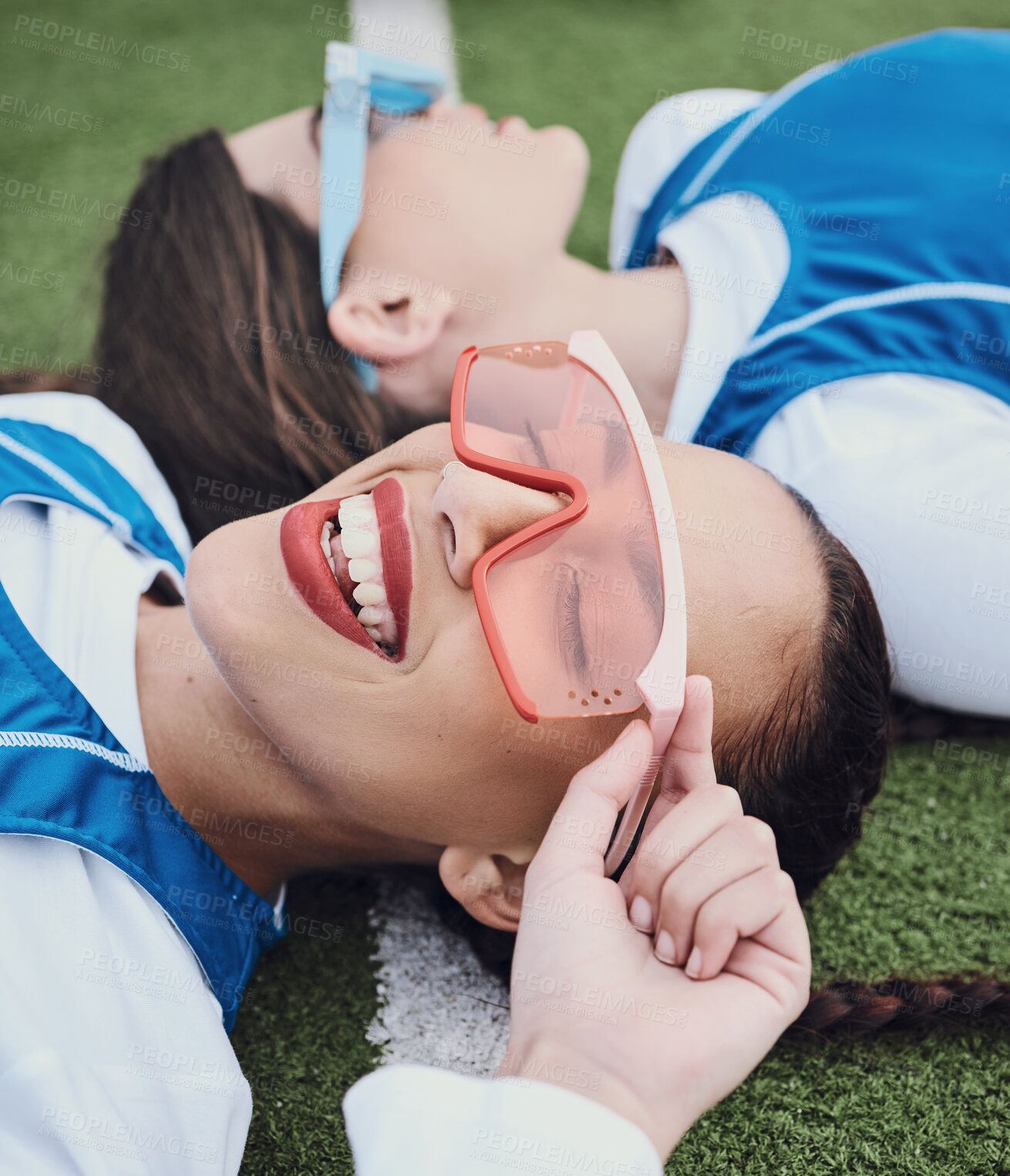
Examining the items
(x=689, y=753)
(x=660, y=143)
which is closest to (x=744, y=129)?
(x=660, y=143)

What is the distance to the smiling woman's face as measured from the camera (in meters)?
1.31

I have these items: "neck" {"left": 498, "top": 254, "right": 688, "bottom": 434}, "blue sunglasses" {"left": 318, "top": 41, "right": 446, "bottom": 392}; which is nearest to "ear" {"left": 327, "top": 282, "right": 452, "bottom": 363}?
"blue sunglasses" {"left": 318, "top": 41, "right": 446, "bottom": 392}

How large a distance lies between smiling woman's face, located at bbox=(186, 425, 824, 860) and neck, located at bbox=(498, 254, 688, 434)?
90cm

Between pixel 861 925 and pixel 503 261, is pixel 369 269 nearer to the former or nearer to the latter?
pixel 503 261

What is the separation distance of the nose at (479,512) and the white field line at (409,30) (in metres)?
2.51

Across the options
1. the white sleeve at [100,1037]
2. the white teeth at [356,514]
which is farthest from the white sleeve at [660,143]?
the white sleeve at [100,1037]

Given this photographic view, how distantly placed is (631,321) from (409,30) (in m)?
1.98

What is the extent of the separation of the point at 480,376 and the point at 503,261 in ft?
2.38

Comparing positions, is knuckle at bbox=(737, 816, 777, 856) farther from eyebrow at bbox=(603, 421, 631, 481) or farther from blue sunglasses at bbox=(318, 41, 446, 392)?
blue sunglasses at bbox=(318, 41, 446, 392)

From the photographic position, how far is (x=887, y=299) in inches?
84.6

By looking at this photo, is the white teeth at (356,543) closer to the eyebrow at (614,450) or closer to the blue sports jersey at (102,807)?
the eyebrow at (614,450)

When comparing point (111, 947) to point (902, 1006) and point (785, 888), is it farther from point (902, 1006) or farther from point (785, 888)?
point (902, 1006)

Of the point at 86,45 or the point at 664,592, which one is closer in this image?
the point at 664,592

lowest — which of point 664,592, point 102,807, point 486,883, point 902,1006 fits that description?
point 902,1006
